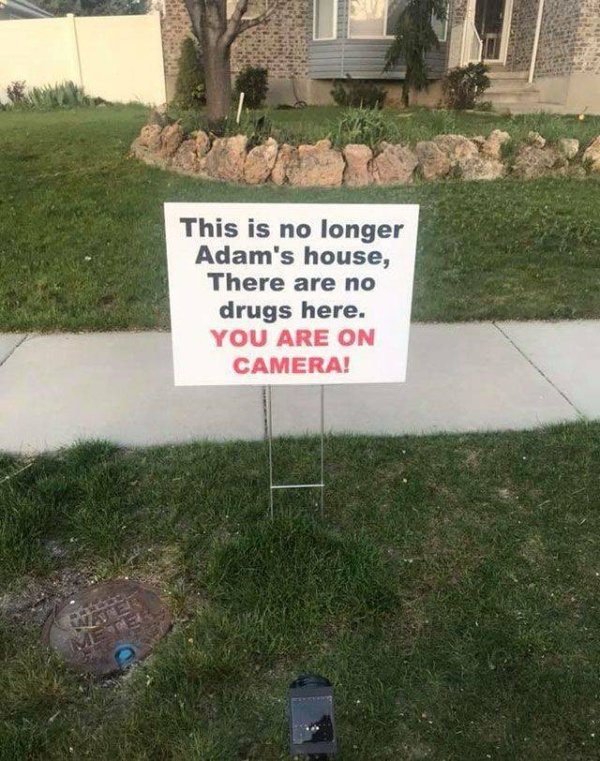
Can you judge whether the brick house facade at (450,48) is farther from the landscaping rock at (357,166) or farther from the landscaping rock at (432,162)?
the landscaping rock at (357,166)

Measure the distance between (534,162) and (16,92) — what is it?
14.4 m

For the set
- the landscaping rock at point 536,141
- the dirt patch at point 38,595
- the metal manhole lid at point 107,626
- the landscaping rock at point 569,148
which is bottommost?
the metal manhole lid at point 107,626

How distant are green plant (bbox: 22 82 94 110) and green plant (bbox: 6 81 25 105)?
136 mm

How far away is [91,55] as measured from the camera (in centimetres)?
1864

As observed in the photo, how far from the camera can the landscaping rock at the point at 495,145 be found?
9.06m

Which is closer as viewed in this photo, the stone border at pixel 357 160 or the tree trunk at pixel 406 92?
the stone border at pixel 357 160

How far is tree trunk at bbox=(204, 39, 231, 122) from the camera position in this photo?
32.9 ft

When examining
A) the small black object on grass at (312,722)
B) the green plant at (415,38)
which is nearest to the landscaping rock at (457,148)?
the green plant at (415,38)

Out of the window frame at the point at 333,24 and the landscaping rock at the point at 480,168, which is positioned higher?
the window frame at the point at 333,24

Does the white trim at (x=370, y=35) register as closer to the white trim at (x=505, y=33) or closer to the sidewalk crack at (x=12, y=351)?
the white trim at (x=505, y=33)

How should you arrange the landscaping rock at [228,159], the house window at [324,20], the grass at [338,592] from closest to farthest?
the grass at [338,592]
the landscaping rock at [228,159]
the house window at [324,20]

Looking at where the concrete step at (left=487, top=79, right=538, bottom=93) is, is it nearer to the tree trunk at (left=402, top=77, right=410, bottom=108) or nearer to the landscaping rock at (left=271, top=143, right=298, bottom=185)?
the tree trunk at (left=402, top=77, right=410, bottom=108)

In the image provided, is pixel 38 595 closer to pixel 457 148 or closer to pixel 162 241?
pixel 162 241

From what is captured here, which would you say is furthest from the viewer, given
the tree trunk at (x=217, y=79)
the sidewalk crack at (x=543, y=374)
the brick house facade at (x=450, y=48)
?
the brick house facade at (x=450, y=48)
